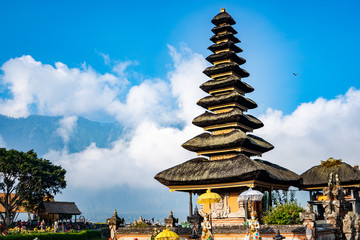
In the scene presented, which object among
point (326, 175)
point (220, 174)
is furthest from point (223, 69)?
point (326, 175)

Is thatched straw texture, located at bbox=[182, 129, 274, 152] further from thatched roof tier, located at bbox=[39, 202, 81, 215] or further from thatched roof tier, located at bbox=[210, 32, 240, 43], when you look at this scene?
thatched roof tier, located at bbox=[39, 202, 81, 215]

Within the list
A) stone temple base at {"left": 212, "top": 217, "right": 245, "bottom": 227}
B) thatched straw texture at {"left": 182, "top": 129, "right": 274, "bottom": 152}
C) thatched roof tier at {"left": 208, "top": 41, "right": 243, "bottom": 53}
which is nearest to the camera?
stone temple base at {"left": 212, "top": 217, "right": 245, "bottom": 227}

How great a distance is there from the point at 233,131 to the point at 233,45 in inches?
445

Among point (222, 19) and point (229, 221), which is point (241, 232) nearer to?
point (229, 221)

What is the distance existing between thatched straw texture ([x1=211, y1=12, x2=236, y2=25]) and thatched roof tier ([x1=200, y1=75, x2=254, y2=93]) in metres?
7.29

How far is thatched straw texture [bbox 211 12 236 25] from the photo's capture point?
4422cm

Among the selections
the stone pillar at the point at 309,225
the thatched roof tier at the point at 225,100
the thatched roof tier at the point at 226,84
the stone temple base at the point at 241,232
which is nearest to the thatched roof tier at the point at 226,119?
the thatched roof tier at the point at 225,100

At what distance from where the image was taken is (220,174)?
110ft

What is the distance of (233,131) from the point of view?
3769cm

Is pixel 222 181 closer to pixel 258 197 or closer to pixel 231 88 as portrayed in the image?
pixel 258 197

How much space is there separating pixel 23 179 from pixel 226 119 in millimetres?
32012

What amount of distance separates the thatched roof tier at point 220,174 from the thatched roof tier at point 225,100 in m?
6.08

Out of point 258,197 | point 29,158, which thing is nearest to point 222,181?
point 258,197

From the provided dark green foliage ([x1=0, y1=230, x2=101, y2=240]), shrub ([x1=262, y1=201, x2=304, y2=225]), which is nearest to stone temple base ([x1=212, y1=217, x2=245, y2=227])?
shrub ([x1=262, y1=201, x2=304, y2=225])
